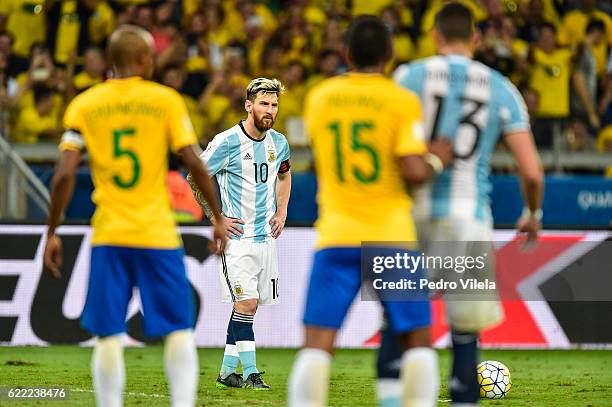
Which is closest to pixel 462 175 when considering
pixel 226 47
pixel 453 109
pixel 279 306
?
pixel 453 109

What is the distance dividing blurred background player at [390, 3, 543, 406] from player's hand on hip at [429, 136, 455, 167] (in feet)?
0.26

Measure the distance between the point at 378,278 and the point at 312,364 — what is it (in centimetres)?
56

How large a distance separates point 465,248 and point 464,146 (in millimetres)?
546

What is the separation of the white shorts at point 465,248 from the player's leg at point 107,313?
65.3 inches

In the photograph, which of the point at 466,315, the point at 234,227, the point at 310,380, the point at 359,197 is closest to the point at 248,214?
the point at 234,227

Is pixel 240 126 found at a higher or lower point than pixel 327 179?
higher

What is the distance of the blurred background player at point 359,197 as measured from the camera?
260 inches

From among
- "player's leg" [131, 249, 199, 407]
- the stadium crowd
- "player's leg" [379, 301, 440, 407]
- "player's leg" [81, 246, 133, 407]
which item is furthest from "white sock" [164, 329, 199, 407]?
the stadium crowd

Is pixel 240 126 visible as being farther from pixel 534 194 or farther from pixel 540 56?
pixel 540 56

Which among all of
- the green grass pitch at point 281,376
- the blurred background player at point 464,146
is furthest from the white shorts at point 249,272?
the blurred background player at point 464,146

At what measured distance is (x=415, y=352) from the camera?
6.70 metres

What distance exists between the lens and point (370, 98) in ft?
21.8

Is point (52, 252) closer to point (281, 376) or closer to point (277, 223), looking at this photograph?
point (277, 223)

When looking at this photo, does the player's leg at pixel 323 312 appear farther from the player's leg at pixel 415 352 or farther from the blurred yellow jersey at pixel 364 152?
the player's leg at pixel 415 352
